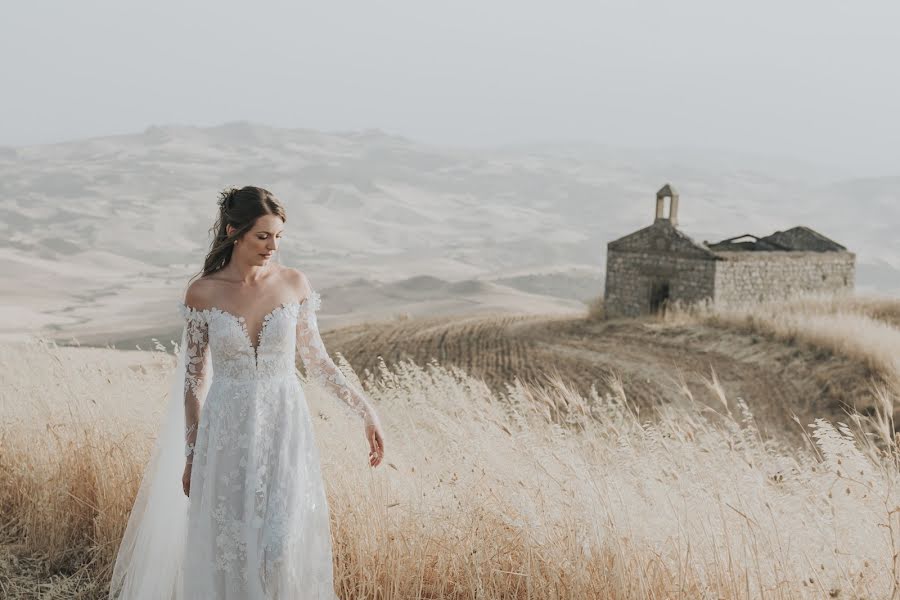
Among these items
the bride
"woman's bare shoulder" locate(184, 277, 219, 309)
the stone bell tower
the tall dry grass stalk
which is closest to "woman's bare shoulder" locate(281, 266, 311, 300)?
the bride

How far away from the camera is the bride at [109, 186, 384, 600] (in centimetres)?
319

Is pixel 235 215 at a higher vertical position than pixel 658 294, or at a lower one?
higher

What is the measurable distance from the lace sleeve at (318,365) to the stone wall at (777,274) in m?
20.4

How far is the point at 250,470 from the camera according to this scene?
3.19m

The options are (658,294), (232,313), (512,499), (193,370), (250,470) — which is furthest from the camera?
(658,294)

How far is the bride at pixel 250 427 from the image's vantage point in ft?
10.5

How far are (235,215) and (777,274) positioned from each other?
76.4 ft

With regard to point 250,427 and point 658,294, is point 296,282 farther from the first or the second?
point 658,294

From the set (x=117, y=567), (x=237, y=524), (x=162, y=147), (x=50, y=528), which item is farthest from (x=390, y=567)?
(x=162, y=147)

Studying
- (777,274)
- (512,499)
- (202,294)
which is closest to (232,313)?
(202,294)

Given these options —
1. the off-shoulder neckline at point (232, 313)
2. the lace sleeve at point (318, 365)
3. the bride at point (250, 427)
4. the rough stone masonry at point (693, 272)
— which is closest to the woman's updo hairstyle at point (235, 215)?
the bride at point (250, 427)

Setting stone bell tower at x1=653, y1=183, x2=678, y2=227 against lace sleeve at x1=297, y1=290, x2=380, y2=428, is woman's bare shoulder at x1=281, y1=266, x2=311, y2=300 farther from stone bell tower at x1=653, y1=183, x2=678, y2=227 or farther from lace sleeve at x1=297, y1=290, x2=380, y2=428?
stone bell tower at x1=653, y1=183, x2=678, y2=227

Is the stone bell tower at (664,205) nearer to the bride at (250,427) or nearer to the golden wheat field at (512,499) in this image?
the golden wheat field at (512,499)

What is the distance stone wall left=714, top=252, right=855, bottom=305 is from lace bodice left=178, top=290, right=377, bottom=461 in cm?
2045
